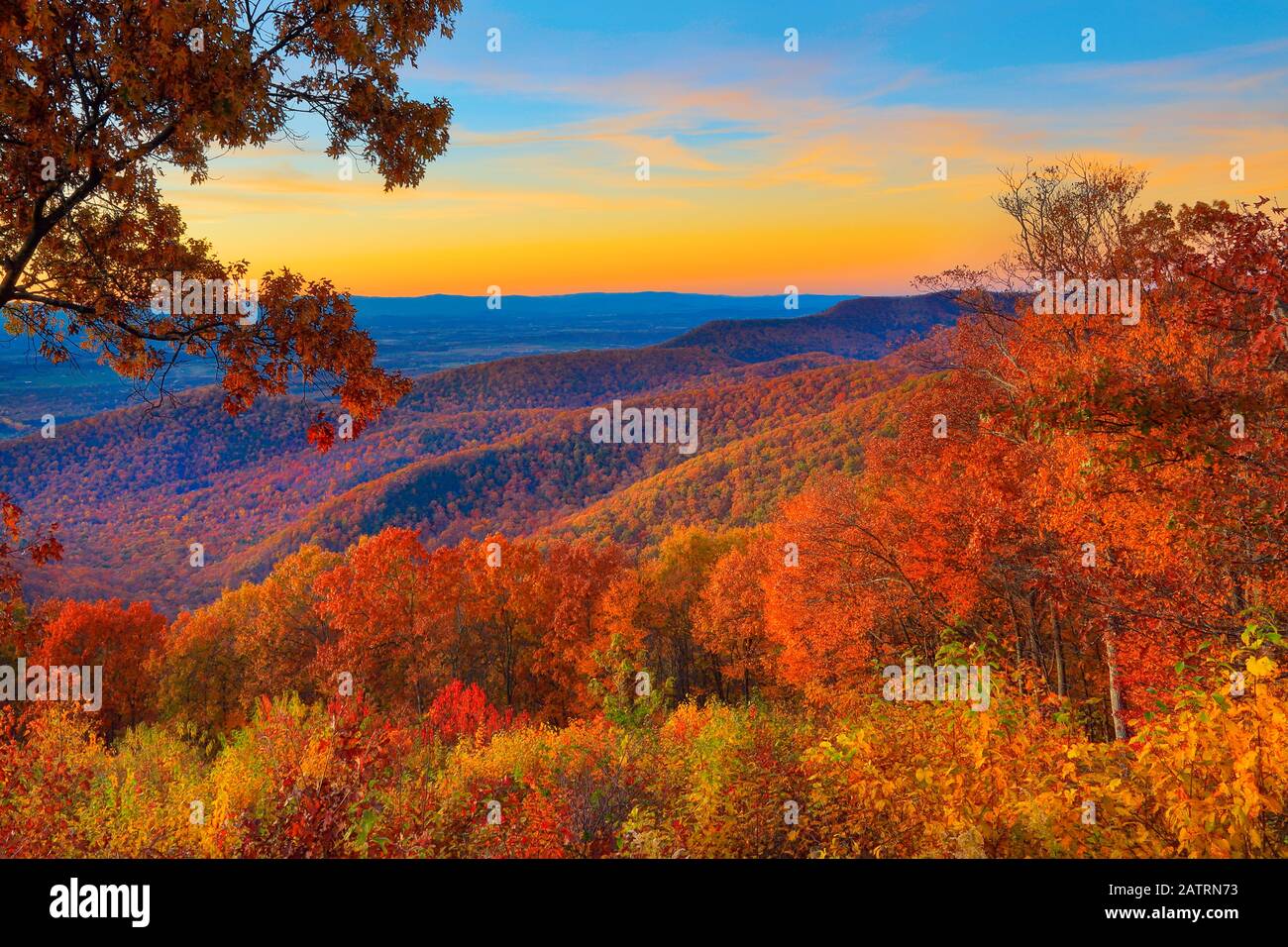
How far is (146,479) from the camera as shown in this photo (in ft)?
650

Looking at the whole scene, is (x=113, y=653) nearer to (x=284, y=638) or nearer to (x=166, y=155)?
(x=284, y=638)

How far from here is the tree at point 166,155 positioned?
5461 millimetres

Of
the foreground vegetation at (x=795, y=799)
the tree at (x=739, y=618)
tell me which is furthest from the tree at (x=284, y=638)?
the foreground vegetation at (x=795, y=799)

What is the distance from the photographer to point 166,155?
649 cm

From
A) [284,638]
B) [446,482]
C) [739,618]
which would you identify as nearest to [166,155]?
[739,618]

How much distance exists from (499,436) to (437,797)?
580 feet

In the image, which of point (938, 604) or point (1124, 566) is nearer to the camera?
point (1124, 566)

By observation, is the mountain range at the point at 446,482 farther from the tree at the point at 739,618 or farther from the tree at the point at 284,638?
the tree at the point at 739,618

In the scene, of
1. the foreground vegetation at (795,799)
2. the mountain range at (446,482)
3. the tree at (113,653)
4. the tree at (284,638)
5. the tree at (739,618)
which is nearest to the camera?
the foreground vegetation at (795,799)

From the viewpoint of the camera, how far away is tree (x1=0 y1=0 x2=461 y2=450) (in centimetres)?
546

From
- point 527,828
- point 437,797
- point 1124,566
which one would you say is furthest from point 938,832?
point 1124,566

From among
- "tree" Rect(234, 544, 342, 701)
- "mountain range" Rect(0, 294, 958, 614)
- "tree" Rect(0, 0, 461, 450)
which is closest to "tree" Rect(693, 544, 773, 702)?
"tree" Rect(234, 544, 342, 701)

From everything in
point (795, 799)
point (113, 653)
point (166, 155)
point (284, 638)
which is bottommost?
point (113, 653)
